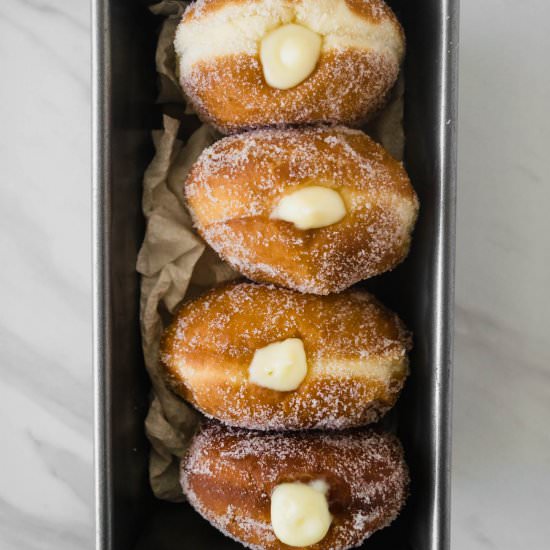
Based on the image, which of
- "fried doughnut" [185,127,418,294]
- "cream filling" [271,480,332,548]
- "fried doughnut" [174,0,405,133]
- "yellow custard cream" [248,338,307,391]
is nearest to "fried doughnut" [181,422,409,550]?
"cream filling" [271,480,332,548]

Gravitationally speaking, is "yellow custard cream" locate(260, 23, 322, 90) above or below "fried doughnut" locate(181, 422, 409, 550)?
above

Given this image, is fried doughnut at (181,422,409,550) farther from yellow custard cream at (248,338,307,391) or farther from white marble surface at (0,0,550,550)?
white marble surface at (0,0,550,550)

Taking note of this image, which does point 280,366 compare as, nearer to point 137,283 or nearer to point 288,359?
point 288,359
